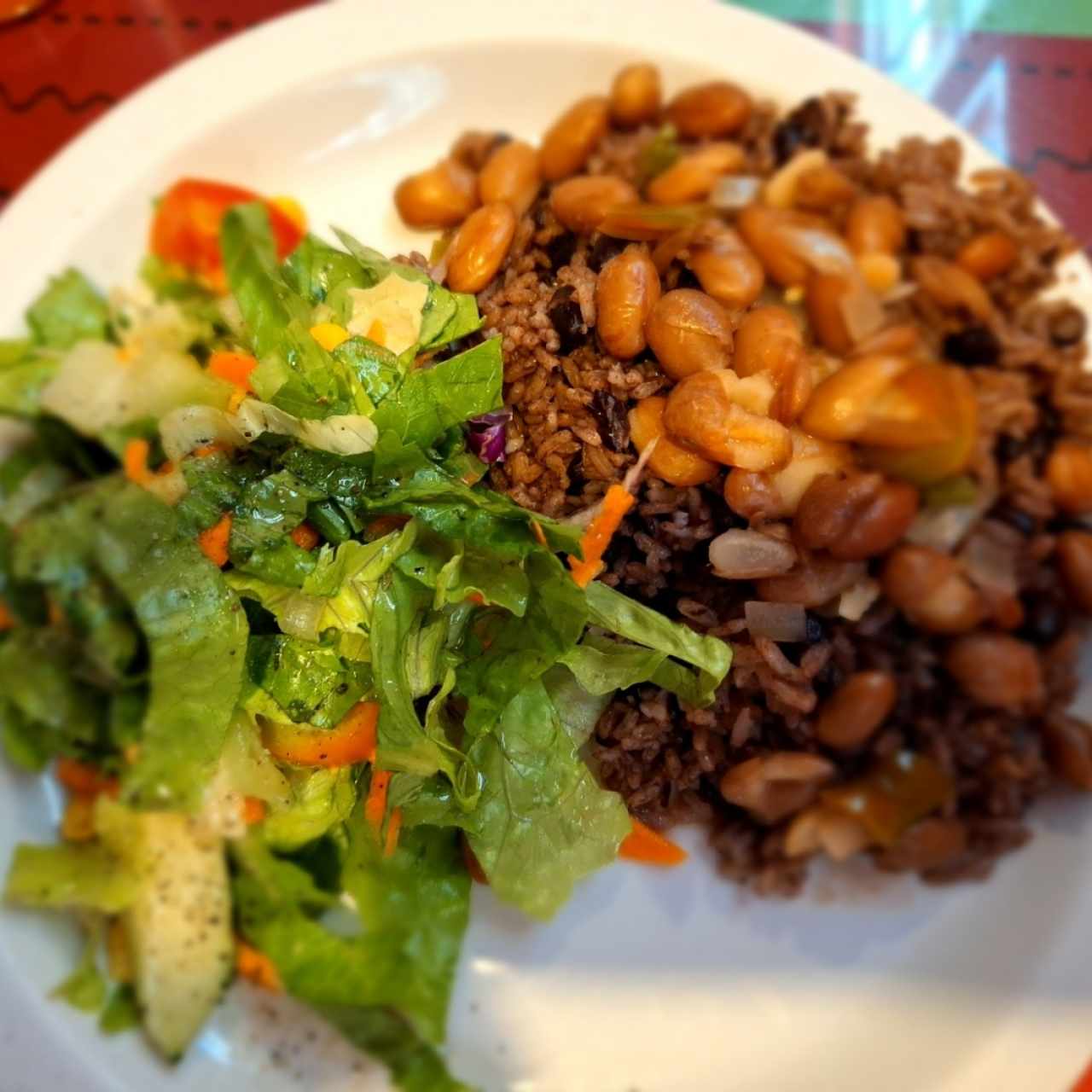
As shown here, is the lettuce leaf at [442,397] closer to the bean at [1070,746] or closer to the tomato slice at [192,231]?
the tomato slice at [192,231]

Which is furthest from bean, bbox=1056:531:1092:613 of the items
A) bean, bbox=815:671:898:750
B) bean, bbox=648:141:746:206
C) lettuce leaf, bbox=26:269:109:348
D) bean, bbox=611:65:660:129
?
lettuce leaf, bbox=26:269:109:348

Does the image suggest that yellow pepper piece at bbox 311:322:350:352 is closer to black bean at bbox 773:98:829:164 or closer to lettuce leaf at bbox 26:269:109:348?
lettuce leaf at bbox 26:269:109:348

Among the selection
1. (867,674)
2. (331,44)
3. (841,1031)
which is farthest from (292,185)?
(841,1031)

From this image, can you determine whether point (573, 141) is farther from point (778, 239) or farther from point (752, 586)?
point (752, 586)

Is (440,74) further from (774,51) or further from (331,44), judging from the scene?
(774,51)

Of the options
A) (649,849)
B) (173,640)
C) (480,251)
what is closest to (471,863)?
(649,849)

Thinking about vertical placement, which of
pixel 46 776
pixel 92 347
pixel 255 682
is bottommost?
pixel 46 776

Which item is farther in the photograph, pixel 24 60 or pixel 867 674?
pixel 24 60
